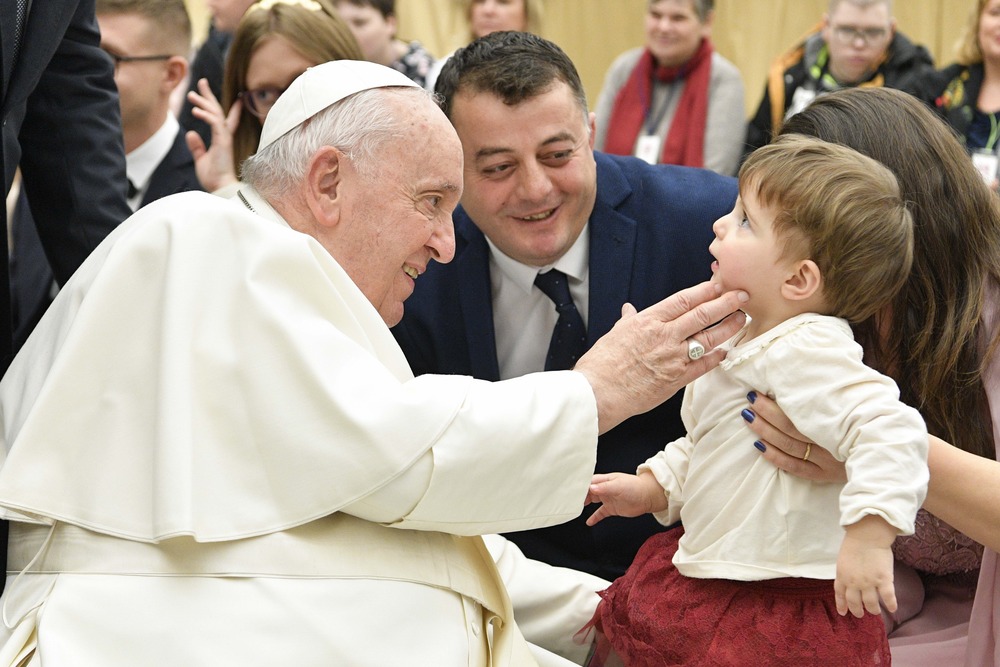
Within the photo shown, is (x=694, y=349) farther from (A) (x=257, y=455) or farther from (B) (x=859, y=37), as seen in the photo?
(B) (x=859, y=37)

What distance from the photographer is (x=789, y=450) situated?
225 cm

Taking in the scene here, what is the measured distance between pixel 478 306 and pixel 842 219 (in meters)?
1.38

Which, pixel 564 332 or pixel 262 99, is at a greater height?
pixel 262 99

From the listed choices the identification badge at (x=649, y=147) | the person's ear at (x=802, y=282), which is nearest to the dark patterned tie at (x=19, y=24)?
the person's ear at (x=802, y=282)

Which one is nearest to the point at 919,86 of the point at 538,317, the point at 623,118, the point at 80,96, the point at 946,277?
the point at 623,118

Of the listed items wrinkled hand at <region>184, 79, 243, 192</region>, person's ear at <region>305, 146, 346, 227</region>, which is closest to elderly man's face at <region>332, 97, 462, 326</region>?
person's ear at <region>305, 146, 346, 227</region>

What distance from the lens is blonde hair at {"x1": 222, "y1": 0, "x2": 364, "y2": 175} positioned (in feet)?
14.4

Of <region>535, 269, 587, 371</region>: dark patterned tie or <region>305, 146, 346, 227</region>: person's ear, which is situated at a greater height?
<region>305, 146, 346, 227</region>: person's ear

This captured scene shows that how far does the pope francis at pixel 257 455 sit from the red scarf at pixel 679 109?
4240 mm

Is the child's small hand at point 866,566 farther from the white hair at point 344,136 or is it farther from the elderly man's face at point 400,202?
the white hair at point 344,136

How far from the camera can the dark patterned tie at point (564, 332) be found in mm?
3283

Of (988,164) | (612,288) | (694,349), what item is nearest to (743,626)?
(694,349)

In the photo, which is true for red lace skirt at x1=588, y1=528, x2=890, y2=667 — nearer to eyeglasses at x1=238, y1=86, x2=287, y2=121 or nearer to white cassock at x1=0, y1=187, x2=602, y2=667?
white cassock at x1=0, y1=187, x2=602, y2=667

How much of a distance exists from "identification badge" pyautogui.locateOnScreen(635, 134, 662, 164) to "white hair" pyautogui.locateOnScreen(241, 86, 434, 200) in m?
4.12
